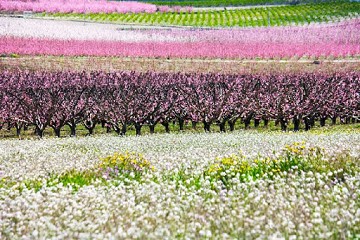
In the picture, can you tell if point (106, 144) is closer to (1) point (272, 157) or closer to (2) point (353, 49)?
(1) point (272, 157)

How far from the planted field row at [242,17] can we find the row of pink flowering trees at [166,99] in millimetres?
45073

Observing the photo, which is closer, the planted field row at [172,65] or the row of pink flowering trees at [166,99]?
the row of pink flowering trees at [166,99]

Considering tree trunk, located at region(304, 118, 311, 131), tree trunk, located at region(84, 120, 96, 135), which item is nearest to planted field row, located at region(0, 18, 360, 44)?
tree trunk, located at region(304, 118, 311, 131)

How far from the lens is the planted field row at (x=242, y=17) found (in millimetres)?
75431

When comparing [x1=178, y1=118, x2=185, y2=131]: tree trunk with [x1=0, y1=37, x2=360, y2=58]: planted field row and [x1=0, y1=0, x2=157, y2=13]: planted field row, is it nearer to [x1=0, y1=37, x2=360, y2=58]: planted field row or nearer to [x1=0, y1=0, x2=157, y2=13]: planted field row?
[x1=0, y1=37, x2=360, y2=58]: planted field row

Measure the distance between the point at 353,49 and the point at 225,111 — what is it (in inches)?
936

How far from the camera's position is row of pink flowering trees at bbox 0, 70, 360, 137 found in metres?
27.0

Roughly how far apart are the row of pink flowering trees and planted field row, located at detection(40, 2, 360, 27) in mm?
45073

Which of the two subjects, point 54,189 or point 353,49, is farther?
point 353,49

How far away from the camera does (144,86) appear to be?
92.2 ft

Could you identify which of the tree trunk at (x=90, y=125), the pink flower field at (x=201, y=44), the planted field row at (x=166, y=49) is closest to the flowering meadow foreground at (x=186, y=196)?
the tree trunk at (x=90, y=125)

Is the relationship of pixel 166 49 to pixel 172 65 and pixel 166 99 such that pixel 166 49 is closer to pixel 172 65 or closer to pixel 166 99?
pixel 172 65

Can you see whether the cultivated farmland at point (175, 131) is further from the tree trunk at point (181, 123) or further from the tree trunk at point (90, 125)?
the tree trunk at point (90, 125)

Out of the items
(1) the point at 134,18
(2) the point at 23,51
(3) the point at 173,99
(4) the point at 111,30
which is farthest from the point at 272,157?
(1) the point at 134,18
